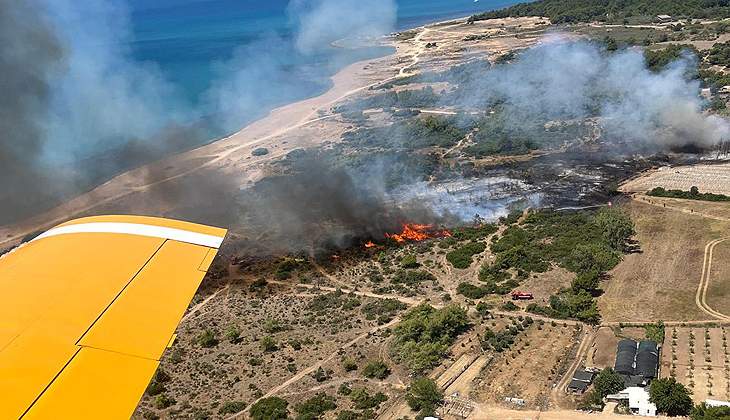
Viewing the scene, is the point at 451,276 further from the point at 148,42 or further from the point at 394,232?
the point at 148,42

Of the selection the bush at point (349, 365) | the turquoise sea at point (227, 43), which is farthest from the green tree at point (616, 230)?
the turquoise sea at point (227, 43)

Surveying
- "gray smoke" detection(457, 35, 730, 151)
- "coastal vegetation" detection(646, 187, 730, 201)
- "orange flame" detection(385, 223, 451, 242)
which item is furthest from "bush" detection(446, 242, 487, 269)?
"gray smoke" detection(457, 35, 730, 151)

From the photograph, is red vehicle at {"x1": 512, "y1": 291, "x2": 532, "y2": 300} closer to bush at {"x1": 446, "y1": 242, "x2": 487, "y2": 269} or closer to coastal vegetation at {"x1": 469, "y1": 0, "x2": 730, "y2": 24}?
bush at {"x1": 446, "y1": 242, "x2": 487, "y2": 269}

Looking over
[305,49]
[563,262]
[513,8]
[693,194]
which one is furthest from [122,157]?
[513,8]

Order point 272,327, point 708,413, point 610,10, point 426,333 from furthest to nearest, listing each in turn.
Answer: point 610,10 < point 272,327 < point 426,333 < point 708,413

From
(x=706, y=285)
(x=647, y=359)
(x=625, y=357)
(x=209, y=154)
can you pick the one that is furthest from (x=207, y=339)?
(x=209, y=154)

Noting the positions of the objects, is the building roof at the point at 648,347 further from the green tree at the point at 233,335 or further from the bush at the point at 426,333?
the green tree at the point at 233,335

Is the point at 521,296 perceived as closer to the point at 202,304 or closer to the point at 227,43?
the point at 202,304
